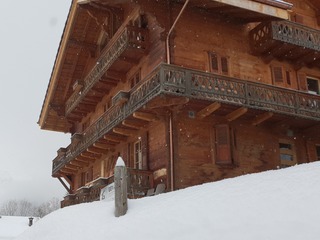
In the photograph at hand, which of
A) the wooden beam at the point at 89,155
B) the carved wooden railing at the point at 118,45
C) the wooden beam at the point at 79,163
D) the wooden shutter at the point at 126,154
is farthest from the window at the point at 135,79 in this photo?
the wooden beam at the point at 79,163

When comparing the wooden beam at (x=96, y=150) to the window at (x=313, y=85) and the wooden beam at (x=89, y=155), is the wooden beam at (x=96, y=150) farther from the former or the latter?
the window at (x=313, y=85)

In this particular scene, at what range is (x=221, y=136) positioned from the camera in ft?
61.9

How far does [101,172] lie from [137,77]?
6.62 metres

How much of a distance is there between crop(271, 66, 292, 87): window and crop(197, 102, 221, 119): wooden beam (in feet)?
15.1

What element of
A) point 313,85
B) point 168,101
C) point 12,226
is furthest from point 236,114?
point 12,226

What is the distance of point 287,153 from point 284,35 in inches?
199

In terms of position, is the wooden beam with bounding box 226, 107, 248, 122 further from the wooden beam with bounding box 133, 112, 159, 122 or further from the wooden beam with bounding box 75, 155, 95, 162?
the wooden beam with bounding box 75, 155, 95, 162

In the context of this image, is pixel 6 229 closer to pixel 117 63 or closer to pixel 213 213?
pixel 117 63

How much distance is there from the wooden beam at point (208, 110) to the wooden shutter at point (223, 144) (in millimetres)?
976

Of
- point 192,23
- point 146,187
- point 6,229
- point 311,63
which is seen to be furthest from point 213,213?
Answer: point 6,229

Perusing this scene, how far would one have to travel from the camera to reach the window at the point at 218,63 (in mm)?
19562

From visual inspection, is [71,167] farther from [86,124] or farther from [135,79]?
[135,79]

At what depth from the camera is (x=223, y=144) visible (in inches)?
739

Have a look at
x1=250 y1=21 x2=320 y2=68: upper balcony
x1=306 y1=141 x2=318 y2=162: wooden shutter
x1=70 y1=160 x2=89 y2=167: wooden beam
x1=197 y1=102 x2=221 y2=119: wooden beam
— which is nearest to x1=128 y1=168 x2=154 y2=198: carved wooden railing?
x1=197 y1=102 x2=221 y2=119: wooden beam
